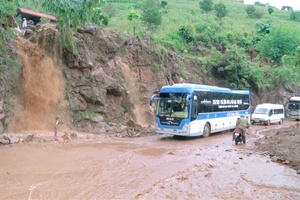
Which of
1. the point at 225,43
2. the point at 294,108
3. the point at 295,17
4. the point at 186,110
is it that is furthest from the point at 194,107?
the point at 295,17

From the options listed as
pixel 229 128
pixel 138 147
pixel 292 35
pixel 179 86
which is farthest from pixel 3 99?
pixel 292 35

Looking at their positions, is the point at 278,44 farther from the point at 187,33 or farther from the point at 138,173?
the point at 138,173

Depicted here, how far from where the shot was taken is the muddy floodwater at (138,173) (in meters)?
8.33

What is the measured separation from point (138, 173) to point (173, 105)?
788 centimetres

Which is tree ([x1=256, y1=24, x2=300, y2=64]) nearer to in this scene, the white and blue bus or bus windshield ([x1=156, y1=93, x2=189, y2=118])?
the white and blue bus

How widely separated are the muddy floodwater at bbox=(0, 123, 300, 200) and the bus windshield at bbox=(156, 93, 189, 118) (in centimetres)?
228

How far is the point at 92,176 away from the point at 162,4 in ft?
196

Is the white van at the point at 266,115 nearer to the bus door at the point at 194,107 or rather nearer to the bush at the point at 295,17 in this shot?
the bus door at the point at 194,107

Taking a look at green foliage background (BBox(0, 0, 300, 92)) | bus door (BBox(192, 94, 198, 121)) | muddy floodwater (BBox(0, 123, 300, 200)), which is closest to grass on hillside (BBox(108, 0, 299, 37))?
green foliage background (BBox(0, 0, 300, 92))

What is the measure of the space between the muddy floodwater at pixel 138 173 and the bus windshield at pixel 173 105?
7.49ft

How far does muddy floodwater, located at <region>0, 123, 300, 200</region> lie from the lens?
833cm

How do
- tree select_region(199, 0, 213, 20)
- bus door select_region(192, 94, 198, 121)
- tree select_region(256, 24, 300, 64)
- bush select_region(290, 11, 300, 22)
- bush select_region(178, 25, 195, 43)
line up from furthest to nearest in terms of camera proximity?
bush select_region(290, 11, 300, 22) < tree select_region(199, 0, 213, 20) < tree select_region(256, 24, 300, 64) < bush select_region(178, 25, 195, 43) < bus door select_region(192, 94, 198, 121)

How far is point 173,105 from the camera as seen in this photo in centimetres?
1791

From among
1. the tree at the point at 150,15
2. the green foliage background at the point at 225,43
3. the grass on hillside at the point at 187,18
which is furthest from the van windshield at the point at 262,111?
the tree at the point at 150,15
